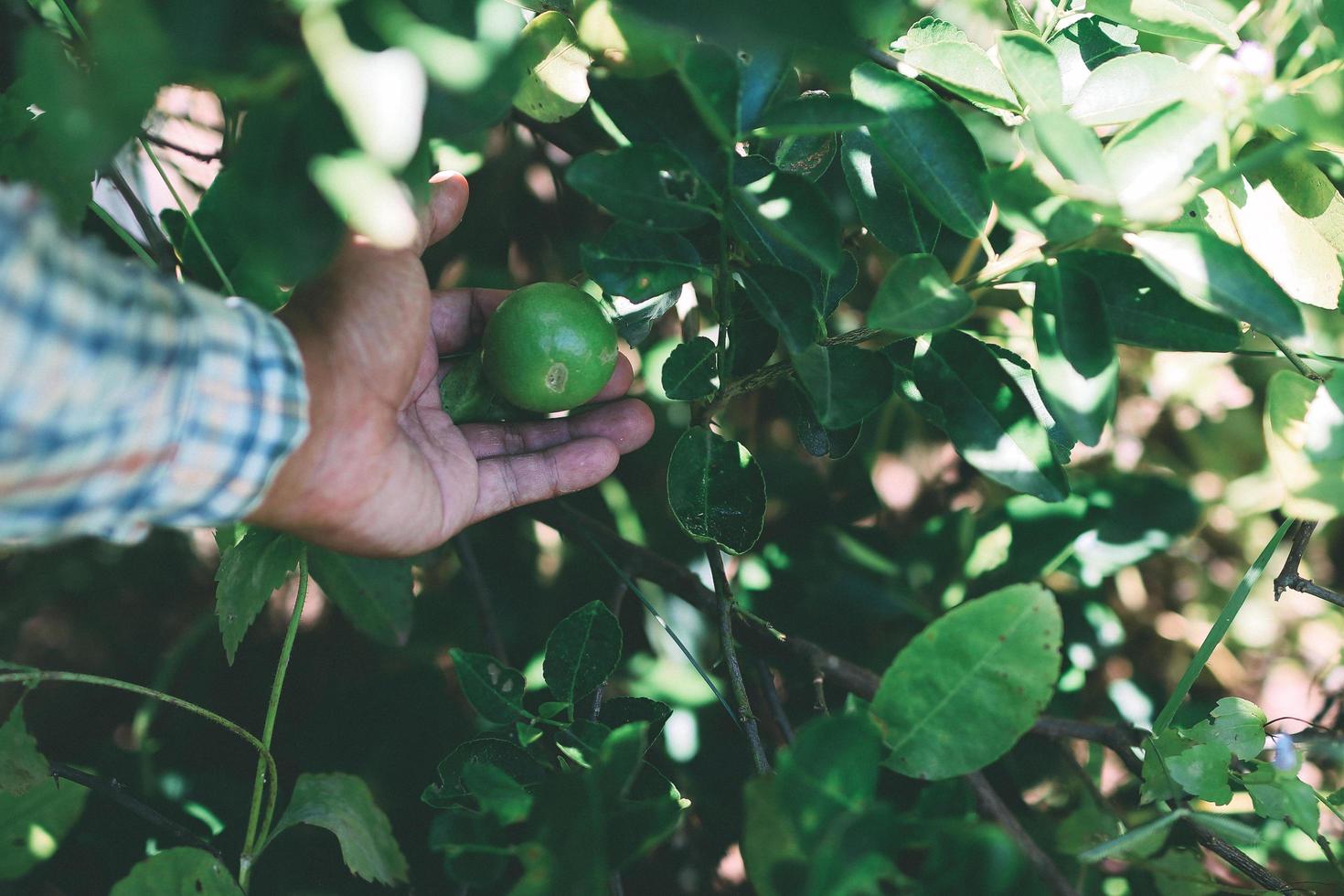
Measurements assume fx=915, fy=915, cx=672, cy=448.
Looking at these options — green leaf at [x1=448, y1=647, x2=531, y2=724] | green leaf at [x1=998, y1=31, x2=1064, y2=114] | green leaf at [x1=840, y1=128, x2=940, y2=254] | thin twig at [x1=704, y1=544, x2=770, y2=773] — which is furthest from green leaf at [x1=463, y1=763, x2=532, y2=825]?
green leaf at [x1=998, y1=31, x2=1064, y2=114]

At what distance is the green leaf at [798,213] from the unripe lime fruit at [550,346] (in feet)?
1.21

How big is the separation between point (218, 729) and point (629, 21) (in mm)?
1640

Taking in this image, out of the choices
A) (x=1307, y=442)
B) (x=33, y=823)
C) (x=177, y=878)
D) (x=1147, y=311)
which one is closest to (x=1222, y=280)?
(x=1147, y=311)

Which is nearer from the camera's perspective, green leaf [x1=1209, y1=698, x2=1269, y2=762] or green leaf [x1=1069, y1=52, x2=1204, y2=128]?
green leaf [x1=1069, y1=52, x2=1204, y2=128]

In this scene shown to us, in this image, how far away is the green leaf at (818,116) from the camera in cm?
81

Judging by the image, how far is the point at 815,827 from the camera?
0.77 m

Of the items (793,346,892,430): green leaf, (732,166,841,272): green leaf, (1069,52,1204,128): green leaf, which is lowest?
(793,346,892,430): green leaf

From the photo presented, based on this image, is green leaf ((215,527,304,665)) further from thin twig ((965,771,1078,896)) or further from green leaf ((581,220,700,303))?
thin twig ((965,771,1078,896))

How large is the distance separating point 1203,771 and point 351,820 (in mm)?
1093

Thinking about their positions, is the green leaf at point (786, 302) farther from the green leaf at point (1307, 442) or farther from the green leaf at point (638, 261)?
the green leaf at point (1307, 442)

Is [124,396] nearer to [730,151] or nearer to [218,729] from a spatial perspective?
[730,151]

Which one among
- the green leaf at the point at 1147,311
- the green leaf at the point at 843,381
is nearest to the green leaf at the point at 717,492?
the green leaf at the point at 843,381

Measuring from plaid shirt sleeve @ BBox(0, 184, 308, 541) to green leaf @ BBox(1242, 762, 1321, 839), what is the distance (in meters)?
1.15

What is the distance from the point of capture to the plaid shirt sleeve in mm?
858
